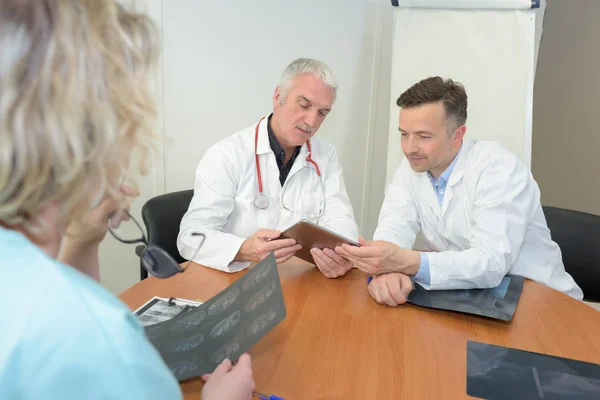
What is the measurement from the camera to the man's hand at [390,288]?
133 cm

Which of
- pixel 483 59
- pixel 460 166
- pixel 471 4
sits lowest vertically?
pixel 460 166

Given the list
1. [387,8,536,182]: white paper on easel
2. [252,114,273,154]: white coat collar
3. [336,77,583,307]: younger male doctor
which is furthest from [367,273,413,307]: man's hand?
[387,8,536,182]: white paper on easel

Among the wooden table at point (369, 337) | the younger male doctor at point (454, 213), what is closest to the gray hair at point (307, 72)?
the younger male doctor at point (454, 213)

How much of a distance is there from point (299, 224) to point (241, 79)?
1592mm

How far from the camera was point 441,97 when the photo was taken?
5.87 ft

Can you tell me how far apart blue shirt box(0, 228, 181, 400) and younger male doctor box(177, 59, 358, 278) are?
1.15 m

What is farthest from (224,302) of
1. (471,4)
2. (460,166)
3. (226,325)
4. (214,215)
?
(471,4)

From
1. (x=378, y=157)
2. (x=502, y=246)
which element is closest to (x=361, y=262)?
(x=502, y=246)

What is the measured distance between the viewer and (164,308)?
3.96 ft

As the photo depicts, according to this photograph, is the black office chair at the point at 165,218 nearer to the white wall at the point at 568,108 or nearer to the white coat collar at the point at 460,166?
the white coat collar at the point at 460,166

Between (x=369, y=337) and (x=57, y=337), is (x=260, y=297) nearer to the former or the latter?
(x=369, y=337)

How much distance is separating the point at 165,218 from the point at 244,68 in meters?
1.16

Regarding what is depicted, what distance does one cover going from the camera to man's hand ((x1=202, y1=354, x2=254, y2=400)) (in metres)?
0.83

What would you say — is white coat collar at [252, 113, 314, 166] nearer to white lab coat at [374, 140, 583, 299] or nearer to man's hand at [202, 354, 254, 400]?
white lab coat at [374, 140, 583, 299]
